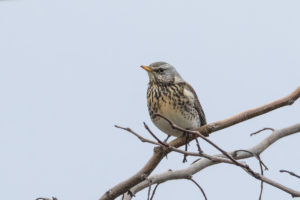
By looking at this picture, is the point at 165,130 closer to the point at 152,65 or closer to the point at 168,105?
the point at 168,105

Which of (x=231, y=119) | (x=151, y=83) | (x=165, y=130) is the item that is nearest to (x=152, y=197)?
(x=231, y=119)

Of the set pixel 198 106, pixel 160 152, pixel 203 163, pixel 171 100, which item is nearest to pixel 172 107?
pixel 171 100

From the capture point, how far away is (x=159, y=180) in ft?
14.7

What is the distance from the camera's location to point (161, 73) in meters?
6.69

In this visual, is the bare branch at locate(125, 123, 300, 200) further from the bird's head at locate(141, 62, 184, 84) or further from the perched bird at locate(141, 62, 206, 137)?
the bird's head at locate(141, 62, 184, 84)

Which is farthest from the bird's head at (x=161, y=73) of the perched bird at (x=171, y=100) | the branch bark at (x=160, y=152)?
the branch bark at (x=160, y=152)

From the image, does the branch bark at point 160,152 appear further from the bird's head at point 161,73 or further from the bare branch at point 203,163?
the bird's head at point 161,73

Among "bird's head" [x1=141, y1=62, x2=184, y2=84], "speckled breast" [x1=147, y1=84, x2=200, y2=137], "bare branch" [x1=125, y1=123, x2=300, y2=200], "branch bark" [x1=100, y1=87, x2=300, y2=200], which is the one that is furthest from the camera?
"bird's head" [x1=141, y1=62, x2=184, y2=84]

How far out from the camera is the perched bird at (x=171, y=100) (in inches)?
249

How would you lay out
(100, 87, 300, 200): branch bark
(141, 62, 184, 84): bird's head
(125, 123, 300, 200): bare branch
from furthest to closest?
(141, 62, 184, 84): bird's head, (125, 123, 300, 200): bare branch, (100, 87, 300, 200): branch bark

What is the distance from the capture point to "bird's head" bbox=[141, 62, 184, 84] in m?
6.63

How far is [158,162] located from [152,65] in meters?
2.47

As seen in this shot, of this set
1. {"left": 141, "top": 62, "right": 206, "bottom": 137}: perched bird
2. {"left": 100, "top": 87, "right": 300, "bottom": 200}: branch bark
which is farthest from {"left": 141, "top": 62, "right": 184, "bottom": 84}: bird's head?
{"left": 100, "top": 87, "right": 300, "bottom": 200}: branch bark

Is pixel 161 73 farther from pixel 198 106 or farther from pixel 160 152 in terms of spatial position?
pixel 160 152
